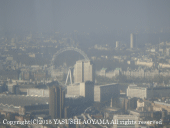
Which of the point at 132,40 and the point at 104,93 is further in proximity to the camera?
the point at 132,40

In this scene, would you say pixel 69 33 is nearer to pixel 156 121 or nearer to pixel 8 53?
pixel 8 53

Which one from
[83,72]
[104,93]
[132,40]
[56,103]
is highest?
[132,40]

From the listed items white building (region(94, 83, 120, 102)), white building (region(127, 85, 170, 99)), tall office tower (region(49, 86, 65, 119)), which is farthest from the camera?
white building (region(127, 85, 170, 99))

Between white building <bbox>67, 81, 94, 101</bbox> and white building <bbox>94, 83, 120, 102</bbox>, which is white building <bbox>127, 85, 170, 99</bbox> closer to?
white building <bbox>94, 83, 120, 102</bbox>

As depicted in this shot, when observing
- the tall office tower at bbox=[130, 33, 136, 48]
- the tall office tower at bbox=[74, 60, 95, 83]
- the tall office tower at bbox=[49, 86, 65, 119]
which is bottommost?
the tall office tower at bbox=[49, 86, 65, 119]

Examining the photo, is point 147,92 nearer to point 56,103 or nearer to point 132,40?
point 56,103

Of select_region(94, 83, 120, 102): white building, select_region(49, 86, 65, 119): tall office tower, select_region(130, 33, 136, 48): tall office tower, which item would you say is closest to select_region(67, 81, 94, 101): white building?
select_region(94, 83, 120, 102): white building

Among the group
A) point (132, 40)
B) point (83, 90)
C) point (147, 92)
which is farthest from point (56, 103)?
point (132, 40)
